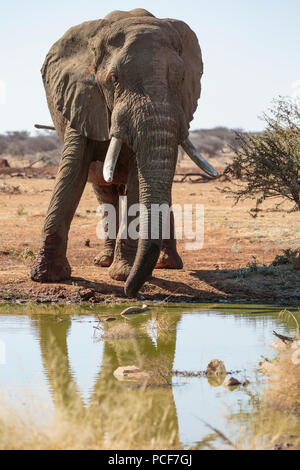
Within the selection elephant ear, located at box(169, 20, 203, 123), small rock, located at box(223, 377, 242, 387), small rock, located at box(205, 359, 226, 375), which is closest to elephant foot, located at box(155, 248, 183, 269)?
elephant ear, located at box(169, 20, 203, 123)

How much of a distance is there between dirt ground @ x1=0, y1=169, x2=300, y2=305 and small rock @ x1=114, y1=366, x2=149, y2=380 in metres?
3.19

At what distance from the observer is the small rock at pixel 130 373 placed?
6.63 m

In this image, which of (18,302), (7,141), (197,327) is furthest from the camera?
(7,141)

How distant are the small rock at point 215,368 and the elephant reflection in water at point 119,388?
345mm

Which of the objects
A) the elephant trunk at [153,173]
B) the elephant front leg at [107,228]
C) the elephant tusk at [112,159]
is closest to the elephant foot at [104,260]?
the elephant front leg at [107,228]

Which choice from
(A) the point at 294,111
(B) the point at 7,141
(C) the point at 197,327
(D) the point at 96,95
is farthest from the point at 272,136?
(B) the point at 7,141

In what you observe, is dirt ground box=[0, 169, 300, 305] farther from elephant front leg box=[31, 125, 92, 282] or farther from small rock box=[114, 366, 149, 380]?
small rock box=[114, 366, 149, 380]

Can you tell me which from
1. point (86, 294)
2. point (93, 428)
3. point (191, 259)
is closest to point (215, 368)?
point (93, 428)

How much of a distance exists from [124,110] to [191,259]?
4.23m

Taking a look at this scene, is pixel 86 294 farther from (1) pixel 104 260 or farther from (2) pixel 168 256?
(1) pixel 104 260

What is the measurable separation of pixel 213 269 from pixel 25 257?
106 inches

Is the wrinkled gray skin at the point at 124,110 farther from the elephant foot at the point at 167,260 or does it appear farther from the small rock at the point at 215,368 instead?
the small rock at the point at 215,368
